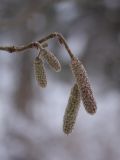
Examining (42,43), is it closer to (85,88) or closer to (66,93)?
(85,88)

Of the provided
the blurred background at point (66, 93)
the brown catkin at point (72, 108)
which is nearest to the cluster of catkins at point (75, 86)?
the brown catkin at point (72, 108)

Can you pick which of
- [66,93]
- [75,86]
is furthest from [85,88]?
[66,93]

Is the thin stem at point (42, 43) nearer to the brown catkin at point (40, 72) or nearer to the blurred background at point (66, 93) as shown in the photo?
the brown catkin at point (40, 72)

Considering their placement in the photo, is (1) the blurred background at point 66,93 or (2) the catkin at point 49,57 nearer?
(2) the catkin at point 49,57

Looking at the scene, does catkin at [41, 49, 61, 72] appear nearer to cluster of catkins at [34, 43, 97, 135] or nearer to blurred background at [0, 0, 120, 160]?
cluster of catkins at [34, 43, 97, 135]

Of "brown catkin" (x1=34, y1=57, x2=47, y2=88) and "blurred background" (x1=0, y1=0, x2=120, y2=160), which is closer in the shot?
"brown catkin" (x1=34, y1=57, x2=47, y2=88)

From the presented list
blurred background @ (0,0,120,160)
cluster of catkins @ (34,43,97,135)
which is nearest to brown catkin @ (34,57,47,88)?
cluster of catkins @ (34,43,97,135)

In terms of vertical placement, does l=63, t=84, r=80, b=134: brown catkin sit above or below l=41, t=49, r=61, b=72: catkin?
below
